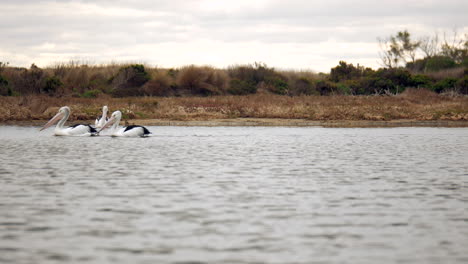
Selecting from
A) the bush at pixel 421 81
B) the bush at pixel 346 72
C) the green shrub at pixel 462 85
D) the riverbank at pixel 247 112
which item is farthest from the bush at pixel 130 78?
the green shrub at pixel 462 85

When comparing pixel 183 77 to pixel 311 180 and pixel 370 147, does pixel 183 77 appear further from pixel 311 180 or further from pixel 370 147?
pixel 311 180

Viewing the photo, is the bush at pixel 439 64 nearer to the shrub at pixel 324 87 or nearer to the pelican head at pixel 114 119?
the shrub at pixel 324 87

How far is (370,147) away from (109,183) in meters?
9.55

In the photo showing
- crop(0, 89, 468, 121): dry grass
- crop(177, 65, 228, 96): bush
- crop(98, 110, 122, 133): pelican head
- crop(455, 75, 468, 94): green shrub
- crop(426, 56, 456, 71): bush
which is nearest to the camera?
crop(98, 110, 122, 133): pelican head

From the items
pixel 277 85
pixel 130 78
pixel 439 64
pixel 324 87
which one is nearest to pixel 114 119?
pixel 130 78

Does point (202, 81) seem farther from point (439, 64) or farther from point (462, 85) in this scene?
point (439, 64)

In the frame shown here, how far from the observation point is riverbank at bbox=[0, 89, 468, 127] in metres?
31.1

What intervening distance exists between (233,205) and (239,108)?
918 inches

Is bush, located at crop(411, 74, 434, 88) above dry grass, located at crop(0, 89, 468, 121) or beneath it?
above

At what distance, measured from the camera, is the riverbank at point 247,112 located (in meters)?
31.1

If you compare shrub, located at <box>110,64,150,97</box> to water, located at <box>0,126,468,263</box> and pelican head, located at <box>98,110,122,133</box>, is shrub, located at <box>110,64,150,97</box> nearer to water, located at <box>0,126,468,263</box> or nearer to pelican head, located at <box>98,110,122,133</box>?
pelican head, located at <box>98,110,122,133</box>

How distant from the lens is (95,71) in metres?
47.9

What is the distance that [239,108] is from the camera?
108 ft

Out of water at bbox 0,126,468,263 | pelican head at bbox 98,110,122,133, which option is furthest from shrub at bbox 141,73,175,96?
water at bbox 0,126,468,263
